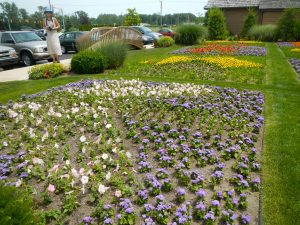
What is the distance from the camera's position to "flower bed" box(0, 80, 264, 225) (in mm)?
3129

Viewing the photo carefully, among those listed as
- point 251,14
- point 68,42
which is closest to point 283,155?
point 68,42

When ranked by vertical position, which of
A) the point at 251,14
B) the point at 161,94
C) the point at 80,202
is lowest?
the point at 80,202

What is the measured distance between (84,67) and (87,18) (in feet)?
220

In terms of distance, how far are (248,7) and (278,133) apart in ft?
107

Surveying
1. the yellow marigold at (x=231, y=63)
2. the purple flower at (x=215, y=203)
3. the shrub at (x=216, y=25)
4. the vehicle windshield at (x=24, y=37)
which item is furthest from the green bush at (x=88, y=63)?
the shrub at (x=216, y=25)

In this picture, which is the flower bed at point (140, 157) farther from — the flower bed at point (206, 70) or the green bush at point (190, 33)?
the green bush at point (190, 33)

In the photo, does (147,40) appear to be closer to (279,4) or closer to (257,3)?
(257,3)

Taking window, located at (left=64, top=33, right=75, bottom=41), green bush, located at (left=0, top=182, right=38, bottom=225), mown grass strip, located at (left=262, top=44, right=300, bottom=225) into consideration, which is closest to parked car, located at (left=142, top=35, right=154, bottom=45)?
window, located at (left=64, top=33, right=75, bottom=41)

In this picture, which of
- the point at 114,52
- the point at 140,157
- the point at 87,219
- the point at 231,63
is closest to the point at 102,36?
the point at 114,52

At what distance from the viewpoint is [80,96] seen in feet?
22.5

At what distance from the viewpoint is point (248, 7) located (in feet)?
109

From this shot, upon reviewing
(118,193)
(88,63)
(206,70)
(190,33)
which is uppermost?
(190,33)

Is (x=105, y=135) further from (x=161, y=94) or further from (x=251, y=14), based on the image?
(x=251, y=14)

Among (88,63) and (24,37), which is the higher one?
(24,37)
